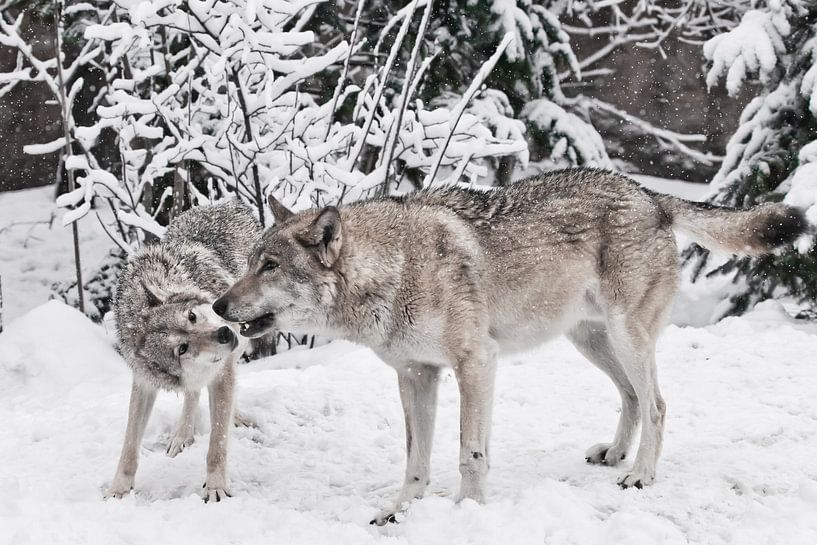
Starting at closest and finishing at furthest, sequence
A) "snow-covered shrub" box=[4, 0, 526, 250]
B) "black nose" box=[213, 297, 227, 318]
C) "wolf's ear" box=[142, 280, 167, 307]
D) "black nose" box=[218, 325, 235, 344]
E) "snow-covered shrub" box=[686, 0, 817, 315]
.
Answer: "black nose" box=[213, 297, 227, 318]
"black nose" box=[218, 325, 235, 344]
"wolf's ear" box=[142, 280, 167, 307]
"snow-covered shrub" box=[4, 0, 526, 250]
"snow-covered shrub" box=[686, 0, 817, 315]

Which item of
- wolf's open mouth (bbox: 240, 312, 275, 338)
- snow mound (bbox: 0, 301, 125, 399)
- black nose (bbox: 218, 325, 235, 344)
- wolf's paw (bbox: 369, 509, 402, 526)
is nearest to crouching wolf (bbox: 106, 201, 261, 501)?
black nose (bbox: 218, 325, 235, 344)

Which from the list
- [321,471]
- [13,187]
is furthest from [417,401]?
[13,187]

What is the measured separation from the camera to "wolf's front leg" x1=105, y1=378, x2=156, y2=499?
467 cm

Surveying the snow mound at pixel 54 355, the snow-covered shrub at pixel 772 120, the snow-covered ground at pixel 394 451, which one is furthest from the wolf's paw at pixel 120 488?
the snow-covered shrub at pixel 772 120

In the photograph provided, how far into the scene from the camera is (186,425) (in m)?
5.40

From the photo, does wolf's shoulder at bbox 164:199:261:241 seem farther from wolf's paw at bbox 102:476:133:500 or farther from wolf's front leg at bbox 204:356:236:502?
wolf's paw at bbox 102:476:133:500

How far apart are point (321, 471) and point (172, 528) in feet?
3.89

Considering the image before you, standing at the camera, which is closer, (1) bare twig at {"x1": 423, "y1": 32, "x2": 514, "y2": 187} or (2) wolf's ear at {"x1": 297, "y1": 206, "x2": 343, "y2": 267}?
(2) wolf's ear at {"x1": 297, "y1": 206, "x2": 343, "y2": 267}

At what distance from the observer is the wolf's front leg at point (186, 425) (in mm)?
5359

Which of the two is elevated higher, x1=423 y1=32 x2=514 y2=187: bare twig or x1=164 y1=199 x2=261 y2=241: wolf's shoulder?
x1=423 y1=32 x2=514 y2=187: bare twig

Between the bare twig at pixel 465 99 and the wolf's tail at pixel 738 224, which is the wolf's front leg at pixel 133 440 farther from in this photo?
the bare twig at pixel 465 99

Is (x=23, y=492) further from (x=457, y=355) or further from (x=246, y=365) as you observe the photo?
(x=246, y=365)

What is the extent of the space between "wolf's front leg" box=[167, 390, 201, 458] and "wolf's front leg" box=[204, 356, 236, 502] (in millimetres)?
544

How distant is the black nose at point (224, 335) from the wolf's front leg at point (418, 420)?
36.1 inches
